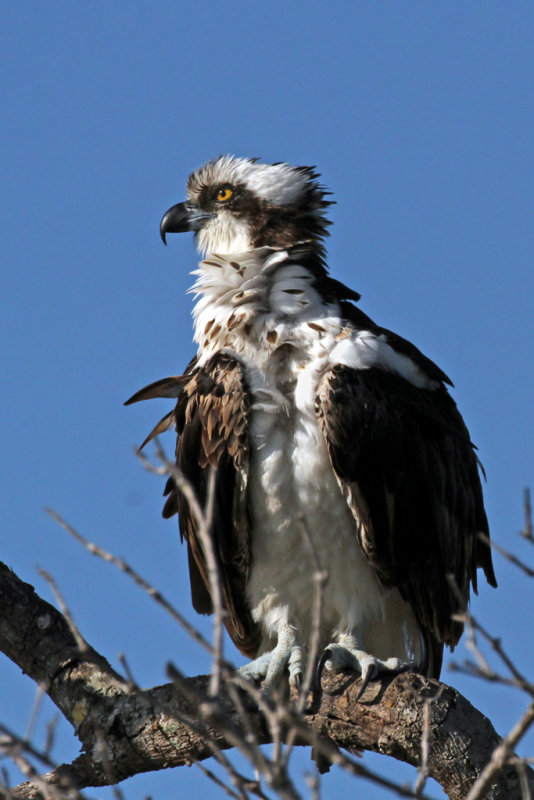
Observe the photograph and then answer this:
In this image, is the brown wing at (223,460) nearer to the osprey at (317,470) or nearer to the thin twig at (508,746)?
Result: the osprey at (317,470)

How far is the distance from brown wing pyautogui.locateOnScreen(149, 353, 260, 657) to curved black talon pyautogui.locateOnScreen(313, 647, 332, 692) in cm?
63

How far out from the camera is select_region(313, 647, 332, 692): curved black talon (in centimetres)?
→ 462

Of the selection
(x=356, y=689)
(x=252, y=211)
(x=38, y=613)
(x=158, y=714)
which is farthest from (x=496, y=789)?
(x=252, y=211)

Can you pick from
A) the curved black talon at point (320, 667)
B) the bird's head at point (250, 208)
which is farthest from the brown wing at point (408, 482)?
the bird's head at point (250, 208)

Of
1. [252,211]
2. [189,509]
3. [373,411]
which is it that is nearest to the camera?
[373,411]

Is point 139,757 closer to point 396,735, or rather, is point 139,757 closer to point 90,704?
point 90,704

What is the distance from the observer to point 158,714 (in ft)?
14.6

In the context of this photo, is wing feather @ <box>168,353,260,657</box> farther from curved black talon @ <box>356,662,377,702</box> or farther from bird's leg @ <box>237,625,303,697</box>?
curved black talon @ <box>356,662,377,702</box>

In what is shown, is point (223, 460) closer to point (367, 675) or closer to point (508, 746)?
point (367, 675)

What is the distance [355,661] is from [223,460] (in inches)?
43.4

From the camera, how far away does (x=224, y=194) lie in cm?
629

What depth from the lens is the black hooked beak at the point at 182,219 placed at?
6.36 m

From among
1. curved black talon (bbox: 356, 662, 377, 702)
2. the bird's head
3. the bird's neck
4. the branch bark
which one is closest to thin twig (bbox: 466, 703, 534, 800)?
the branch bark

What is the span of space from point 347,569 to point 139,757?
1.32 meters
